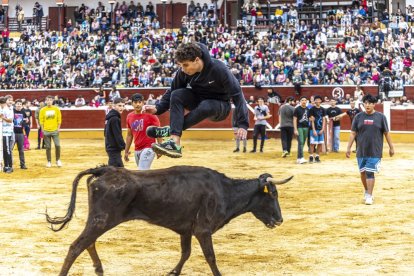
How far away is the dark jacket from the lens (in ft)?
33.8

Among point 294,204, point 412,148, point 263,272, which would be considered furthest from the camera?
point 412,148

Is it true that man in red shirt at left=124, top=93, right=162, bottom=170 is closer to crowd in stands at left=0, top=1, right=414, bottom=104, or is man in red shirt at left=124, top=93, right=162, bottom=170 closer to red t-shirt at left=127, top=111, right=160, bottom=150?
red t-shirt at left=127, top=111, right=160, bottom=150

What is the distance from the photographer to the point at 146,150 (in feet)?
31.4

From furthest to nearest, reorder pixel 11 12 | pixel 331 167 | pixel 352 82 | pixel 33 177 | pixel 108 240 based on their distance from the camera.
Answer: pixel 11 12 → pixel 352 82 → pixel 331 167 → pixel 33 177 → pixel 108 240

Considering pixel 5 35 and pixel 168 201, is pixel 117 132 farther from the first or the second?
pixel 5 35

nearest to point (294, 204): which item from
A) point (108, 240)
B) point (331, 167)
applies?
point (108, 240)

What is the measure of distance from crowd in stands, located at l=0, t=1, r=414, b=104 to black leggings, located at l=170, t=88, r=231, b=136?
783 inches

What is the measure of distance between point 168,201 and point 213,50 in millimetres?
25522

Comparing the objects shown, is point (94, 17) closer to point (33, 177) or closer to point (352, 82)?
point (352, 82)

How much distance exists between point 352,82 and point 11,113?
14.8 m

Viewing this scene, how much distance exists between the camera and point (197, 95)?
7422mm

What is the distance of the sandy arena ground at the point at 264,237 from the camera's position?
24.3 feet

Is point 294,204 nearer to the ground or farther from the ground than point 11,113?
nearer to the ground

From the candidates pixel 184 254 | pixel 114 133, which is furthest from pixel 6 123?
pixel 184 254
